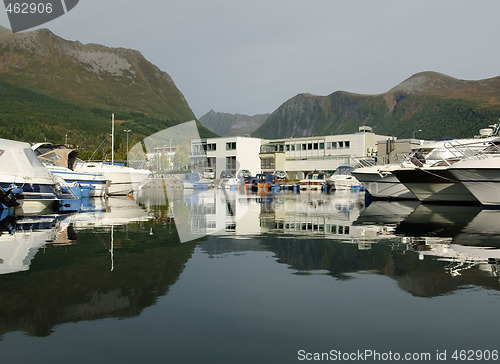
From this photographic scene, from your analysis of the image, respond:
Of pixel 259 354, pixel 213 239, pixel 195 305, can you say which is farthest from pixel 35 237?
pixel 259 354

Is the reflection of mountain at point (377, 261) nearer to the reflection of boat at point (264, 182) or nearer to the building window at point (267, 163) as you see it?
the reflection of boat at point (264, 182)

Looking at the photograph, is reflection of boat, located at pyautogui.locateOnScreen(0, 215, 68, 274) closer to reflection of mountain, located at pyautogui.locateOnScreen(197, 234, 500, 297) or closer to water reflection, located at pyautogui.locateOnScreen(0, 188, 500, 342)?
water reflection, located at pyautogui.locateOnScreen(0, 188, 500, 342)

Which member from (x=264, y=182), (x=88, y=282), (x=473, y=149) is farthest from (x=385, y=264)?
(x=264, y=182)

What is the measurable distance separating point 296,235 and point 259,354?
9310 mm

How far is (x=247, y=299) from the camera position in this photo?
6.85 metres

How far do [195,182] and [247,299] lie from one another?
→ 6046 centimetres

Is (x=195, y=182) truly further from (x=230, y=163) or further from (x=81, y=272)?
Answer: (x=81, y=272)

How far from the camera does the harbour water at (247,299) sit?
4879mm

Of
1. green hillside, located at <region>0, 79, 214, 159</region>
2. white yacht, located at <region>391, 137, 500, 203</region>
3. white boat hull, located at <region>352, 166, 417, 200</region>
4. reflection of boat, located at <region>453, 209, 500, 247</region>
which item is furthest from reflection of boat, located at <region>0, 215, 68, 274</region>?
green hillside, located at <region>0, 79, 214, 159</region>

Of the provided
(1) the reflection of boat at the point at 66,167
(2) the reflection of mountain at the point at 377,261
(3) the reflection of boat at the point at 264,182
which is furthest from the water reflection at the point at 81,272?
(3) the reflection of boat at the point at 264,182

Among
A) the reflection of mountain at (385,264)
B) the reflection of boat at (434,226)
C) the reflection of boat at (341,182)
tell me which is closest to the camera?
the reflection of mountain at (385,264)

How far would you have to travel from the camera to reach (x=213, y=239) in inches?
523

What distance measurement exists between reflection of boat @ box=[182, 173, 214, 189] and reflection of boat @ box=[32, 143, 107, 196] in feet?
88.9

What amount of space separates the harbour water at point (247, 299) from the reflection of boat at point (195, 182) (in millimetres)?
51569
